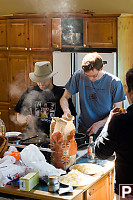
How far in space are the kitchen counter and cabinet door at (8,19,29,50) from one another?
3039 mm

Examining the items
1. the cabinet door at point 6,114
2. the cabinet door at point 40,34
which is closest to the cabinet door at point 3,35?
the cabinet door at point 40,34

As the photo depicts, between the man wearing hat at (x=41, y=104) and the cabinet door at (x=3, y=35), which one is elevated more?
the cabinet door at (x=3, y=35)

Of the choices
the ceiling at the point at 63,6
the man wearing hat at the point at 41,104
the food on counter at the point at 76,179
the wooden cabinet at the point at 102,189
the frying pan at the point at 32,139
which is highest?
the ceiling at the point at 63,6

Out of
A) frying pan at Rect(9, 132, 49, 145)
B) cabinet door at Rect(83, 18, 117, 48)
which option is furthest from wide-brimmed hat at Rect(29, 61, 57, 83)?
cabinet door at Rect(83, 18, 117, 48)

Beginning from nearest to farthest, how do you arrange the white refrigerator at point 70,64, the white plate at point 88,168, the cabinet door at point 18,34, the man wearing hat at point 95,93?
the white plate at point 88,168 < the man wearing hat at point 95,93 < the white refrigerator at point 70,64 < the cabinet door at point 18,34

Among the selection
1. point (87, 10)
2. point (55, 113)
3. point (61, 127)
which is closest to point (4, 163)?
point (61, 127)

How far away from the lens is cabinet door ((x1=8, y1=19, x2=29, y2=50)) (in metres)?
5.07

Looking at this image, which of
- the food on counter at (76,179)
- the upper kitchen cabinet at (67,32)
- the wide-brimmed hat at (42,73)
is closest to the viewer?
the food on counter at (76,179)

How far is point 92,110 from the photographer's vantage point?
10.6ft

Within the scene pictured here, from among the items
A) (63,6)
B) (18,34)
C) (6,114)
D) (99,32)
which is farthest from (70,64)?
(6,114)

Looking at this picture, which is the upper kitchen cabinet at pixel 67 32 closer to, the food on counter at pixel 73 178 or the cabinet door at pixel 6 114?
the cabinet door at pixel 6 114

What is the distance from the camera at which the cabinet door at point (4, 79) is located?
17.3 ft

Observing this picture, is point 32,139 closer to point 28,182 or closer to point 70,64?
→ point 28,182

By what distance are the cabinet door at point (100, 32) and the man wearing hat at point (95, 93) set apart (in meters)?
1.62
